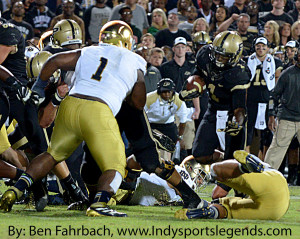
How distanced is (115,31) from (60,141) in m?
1.04

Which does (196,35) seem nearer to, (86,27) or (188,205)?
(86,27)

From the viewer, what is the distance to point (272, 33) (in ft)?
37.9

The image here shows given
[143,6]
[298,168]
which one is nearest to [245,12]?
[143,6]

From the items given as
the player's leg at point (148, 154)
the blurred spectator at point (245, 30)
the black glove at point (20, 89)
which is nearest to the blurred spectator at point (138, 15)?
the blurred spectator at point (245, 30)

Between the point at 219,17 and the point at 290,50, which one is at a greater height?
the point at 219,17

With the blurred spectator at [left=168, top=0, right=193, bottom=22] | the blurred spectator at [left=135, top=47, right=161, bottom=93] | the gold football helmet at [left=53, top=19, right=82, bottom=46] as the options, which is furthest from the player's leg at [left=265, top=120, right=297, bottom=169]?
the blurred spectator at [left=168, top=0, right=193, bottom=22]

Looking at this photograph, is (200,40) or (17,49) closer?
(17,49)

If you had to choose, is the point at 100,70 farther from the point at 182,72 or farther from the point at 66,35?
→ the point at 182,72

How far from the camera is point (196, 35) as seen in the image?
10.7m

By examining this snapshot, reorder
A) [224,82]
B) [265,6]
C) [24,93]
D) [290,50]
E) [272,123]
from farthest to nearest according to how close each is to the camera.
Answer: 1. [265,6]
2. [290,50]
3. [272,123]
4. [224,82]
5. [24,93]

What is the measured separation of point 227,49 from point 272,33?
516cm

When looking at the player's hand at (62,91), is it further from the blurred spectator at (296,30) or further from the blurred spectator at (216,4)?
the blurred spectator at (216,4)

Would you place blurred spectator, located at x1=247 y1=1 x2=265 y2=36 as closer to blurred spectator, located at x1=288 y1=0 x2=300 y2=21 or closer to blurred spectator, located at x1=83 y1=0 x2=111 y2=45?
blurred spectator, located at x1=288 y1=0 x2=300 y2=21

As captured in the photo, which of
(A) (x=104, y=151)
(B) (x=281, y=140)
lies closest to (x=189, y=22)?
(B) (x=281, y=140)
